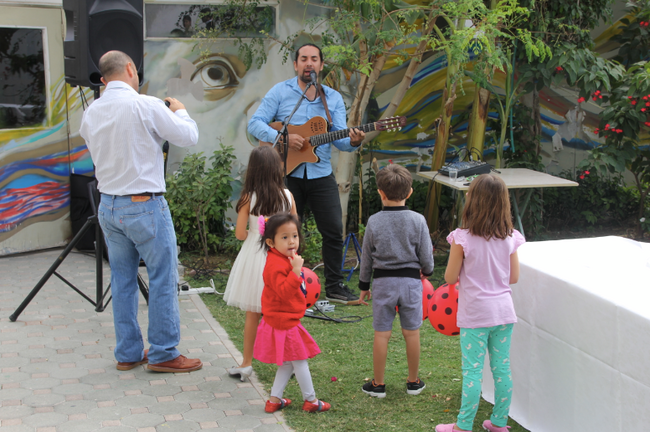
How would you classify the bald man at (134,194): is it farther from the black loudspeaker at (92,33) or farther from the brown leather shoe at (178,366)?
the black loudspeaker at (92,33)

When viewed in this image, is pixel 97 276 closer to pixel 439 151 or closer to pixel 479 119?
pixel 439 151

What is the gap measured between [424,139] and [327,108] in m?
2.96

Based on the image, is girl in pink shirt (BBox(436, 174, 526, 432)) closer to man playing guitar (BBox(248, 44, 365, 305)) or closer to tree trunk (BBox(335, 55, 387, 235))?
man playing guitar (BBox(248, 44, 365, 305))

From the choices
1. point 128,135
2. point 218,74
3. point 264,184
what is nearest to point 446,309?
point 264,184

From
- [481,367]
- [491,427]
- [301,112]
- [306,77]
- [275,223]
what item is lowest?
[491,427]

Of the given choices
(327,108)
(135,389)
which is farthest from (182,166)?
(135,389)

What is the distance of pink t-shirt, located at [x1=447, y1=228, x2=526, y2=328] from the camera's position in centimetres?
290

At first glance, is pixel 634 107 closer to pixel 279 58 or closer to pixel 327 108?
pixel 327 108

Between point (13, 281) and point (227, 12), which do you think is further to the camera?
point (227, 12)

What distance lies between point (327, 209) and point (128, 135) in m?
2.05

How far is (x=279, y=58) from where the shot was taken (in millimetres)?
6895

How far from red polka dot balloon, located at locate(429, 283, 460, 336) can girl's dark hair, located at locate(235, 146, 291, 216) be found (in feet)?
3.30

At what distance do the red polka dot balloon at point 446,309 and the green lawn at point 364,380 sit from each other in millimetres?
434

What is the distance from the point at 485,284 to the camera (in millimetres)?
2938
